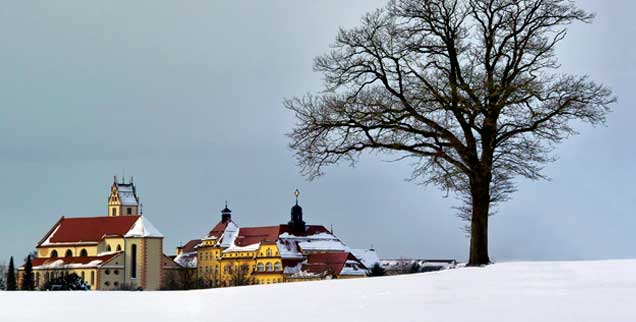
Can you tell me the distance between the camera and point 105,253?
153 m

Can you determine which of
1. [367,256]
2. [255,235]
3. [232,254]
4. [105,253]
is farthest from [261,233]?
[105,253]

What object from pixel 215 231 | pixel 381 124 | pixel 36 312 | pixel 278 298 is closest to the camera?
pixel 36 312

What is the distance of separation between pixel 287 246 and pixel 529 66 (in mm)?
134477

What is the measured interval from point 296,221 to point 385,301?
148m

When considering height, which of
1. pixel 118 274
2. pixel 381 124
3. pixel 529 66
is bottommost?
pixel 118 274

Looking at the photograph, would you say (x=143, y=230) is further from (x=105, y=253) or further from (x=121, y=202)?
(x=121, y=202)

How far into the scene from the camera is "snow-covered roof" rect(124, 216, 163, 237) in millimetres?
153875

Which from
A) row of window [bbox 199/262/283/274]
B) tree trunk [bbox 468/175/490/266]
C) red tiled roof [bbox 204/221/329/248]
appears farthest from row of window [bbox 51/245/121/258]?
tree trunk [bbox 468/175/490/266]

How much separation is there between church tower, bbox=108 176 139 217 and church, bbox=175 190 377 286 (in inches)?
842

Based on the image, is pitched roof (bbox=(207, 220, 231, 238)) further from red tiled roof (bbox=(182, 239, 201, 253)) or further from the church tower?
the church tower

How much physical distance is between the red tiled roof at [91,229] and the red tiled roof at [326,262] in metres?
30.3

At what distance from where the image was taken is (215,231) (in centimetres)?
17225

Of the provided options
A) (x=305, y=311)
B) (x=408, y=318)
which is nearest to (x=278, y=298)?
(x=305, y=311)

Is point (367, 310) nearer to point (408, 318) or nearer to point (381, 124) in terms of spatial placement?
point (408, 318)
